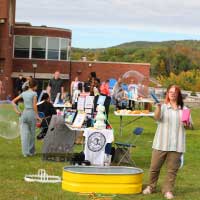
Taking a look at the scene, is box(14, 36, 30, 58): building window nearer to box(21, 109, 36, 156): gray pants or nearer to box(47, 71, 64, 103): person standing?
box(47, 71, 64, 103): person standing

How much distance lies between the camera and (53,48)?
5372 centimetres

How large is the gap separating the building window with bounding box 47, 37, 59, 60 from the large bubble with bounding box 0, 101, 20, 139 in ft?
127

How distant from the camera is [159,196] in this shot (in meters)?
9.97

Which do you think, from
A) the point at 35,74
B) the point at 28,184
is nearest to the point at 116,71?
the point at 35,74

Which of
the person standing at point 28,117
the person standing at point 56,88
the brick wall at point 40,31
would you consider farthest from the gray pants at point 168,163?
the brick wall at point 40,31

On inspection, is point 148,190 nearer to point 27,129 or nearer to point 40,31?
point 27,129

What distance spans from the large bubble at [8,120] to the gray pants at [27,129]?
62 cm

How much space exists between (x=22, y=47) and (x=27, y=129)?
39.4 metres

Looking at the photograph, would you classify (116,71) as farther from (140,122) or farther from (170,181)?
(170,181)

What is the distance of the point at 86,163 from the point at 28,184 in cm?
184

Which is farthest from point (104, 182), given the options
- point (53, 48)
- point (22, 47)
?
point (53, 48)

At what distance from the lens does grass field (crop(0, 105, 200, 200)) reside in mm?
9812

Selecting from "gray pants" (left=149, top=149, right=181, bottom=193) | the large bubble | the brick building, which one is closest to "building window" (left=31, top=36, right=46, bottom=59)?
the brick building

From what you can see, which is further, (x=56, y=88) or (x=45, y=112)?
(x=56, y=88)
